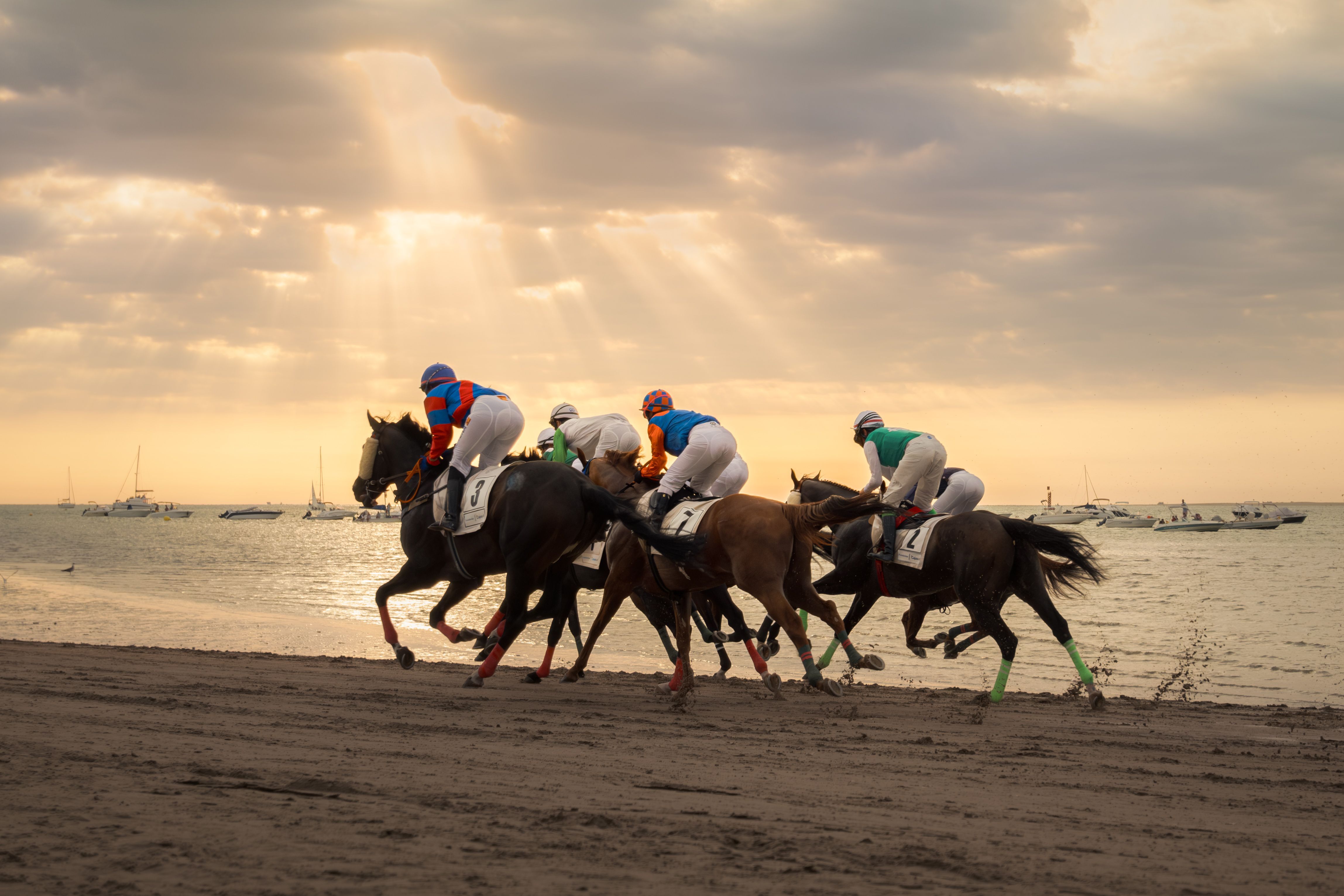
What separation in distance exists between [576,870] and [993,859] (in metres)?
1.71

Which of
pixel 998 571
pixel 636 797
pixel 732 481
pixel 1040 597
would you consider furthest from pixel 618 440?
pixel 636 797

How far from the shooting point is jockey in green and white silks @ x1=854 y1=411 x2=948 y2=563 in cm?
1040

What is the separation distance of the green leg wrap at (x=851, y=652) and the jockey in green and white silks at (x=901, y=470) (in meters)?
1.01

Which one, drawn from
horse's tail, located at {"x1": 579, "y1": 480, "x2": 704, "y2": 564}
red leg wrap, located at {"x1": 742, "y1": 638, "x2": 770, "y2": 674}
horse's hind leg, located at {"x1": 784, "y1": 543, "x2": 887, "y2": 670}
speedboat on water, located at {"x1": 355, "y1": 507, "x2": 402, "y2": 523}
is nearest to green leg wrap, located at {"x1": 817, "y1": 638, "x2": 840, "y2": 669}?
horse's hind leg, located at {"x1": 784, "y1": 543, "x2": 887, "y2": 670}

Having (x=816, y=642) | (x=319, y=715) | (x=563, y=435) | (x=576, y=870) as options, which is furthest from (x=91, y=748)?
(x=816, y=642)

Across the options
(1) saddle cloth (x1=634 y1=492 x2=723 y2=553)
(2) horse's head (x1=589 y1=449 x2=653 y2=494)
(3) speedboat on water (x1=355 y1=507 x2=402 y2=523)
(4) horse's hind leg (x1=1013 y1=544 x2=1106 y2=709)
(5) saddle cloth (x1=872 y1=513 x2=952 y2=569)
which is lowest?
(3) speedboat on water (x1=355 y1=507 x2=402 y2=523)

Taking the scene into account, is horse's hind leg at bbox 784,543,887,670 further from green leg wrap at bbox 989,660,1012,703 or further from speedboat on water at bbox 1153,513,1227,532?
speedboat on water at bbox 1153,513,1227,532

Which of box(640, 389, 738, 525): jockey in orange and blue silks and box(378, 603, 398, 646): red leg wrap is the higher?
box(640, 389, 738, 525): jockey in orange and blue silks

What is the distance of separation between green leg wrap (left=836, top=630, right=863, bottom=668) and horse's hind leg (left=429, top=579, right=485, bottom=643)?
11.9ft

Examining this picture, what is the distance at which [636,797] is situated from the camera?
5258 millimetres

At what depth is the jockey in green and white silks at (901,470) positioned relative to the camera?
409 inches

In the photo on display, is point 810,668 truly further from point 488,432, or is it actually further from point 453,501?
point 488,432

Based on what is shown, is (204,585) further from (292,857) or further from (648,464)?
(292,857)

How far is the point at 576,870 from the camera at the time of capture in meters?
4.00
